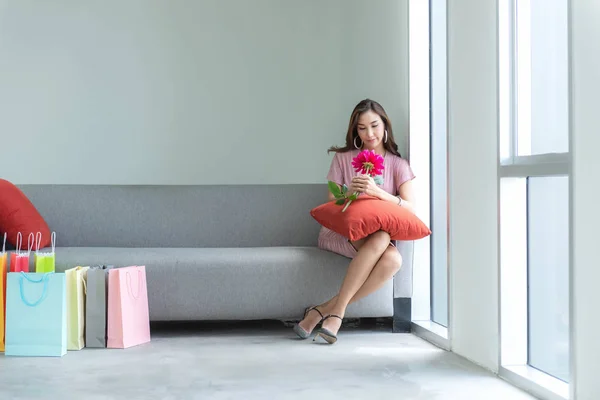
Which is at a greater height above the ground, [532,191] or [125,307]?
[532,191]

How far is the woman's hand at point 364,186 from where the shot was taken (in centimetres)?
357

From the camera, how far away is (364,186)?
11.7 ft

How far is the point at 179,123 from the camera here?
15.8 ft

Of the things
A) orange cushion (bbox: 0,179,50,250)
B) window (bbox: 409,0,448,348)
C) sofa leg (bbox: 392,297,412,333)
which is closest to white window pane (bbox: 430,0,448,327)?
window (bbox: 409,0,448,348)

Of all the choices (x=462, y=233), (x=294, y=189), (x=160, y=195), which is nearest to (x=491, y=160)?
(x=462, y=233)

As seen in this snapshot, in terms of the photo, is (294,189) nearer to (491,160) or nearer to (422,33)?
(422,33)

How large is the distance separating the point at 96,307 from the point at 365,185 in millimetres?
1332

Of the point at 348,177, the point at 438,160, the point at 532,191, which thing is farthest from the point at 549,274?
the point at 348,177

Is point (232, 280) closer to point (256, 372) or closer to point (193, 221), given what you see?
point (193, 221)

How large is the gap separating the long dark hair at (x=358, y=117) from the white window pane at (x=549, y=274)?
1.30m

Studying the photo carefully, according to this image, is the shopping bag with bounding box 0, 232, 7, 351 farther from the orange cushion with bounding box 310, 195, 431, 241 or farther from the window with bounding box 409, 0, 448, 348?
the window with bounding box 409, 0, 448, 348

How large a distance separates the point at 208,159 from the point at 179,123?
0.29 m

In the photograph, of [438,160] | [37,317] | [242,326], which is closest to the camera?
[37,317]

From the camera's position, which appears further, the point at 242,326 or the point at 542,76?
the point at 242,326
